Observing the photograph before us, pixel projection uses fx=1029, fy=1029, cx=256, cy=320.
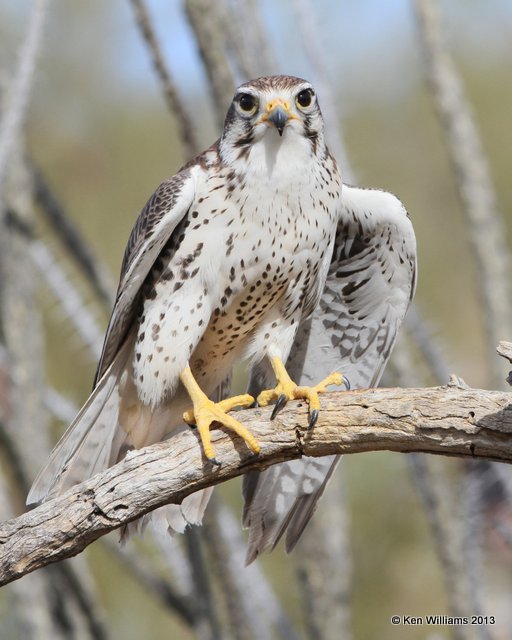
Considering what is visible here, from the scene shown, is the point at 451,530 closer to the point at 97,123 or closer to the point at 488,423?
the point at 488,423

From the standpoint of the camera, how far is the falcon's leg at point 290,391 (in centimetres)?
357

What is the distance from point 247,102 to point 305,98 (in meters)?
0.24

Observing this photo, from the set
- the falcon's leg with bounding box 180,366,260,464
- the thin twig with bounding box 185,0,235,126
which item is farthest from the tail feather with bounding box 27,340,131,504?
the thin twig with bounding box 185,0,235,126

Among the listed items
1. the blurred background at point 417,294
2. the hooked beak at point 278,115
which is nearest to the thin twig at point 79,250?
the blurred background at point 417,294

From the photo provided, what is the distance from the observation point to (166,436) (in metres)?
4.48

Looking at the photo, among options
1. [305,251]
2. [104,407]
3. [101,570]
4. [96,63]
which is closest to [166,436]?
[104,407]

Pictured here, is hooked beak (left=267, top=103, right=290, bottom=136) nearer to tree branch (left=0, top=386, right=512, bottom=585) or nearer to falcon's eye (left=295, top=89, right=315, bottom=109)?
falcon's eye (left=295, top=89, right=315, bottom=109)

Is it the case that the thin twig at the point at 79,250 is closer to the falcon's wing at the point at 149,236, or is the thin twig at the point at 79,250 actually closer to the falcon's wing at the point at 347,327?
the falcon's wing at the point at 347,327

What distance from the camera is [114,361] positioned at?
4.25 meters

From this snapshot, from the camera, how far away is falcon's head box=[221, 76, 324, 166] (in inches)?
156

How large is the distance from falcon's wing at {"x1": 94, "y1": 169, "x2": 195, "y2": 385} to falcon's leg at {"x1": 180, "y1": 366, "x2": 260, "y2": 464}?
1.11 ft

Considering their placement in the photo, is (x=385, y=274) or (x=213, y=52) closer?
(x=385, y=274)

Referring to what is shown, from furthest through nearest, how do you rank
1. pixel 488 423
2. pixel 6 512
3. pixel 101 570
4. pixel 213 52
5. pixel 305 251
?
pixel 101 570 < pixel 213 52 < pixel 6 512 < pixel 305 251 < pixel 488 423

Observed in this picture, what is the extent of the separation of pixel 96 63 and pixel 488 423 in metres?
13.4
